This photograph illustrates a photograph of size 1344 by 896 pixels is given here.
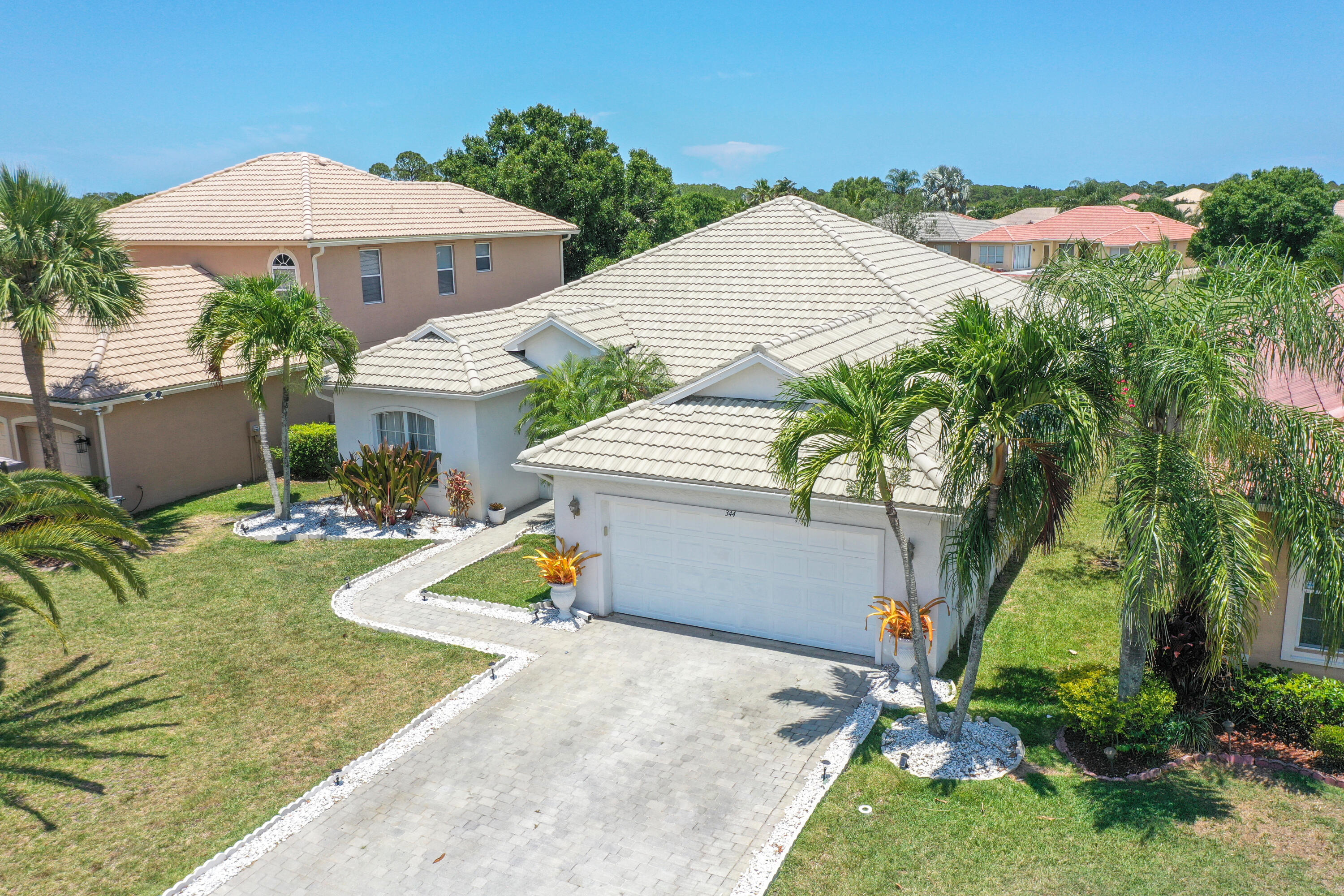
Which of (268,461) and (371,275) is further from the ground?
(371,275)

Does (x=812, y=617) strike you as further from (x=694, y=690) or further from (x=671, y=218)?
(x=671, y=218)

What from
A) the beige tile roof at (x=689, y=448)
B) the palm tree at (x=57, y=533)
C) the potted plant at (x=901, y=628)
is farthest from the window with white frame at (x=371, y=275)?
the potted plant at (x=901, y=628)

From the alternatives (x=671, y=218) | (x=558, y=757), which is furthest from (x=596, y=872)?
(x=671, y=218)

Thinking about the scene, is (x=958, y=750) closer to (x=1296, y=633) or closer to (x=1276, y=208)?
(x=1296, y=633)

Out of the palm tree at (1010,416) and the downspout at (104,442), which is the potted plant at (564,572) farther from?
the downspout at (104,442)

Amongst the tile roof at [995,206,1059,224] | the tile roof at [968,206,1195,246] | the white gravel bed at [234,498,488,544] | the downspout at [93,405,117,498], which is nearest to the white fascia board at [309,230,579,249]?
the downspout at [93,405,117,498]

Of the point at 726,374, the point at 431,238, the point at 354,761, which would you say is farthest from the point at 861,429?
Result: the point at 431,238

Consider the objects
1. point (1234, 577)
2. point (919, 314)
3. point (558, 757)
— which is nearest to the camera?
point (1234, 577)
